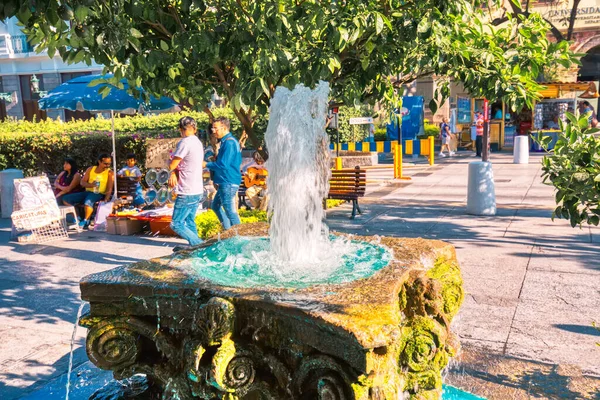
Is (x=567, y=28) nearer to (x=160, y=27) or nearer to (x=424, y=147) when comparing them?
(x=424, y=147)

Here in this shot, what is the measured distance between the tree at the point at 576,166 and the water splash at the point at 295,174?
171 centimetres

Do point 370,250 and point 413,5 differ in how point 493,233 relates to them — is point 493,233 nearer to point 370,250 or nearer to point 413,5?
point 413,5

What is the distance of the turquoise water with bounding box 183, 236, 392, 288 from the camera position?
399 cm

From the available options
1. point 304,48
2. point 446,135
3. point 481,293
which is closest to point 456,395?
point 481,293

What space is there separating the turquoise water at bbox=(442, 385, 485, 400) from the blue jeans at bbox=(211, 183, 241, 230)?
15.0 feet

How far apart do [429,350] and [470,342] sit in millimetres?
1771

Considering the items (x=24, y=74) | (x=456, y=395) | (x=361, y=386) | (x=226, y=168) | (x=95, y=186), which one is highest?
(x=24, y=74)

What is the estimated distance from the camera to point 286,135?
4.65 m

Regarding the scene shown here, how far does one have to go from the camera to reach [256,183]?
38.5ft

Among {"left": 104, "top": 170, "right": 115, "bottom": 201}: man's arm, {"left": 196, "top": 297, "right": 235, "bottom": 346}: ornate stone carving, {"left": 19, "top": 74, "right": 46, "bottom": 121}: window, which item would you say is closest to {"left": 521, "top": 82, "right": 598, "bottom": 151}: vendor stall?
{"left": 104, "top": 170, "right": 115, "bottom": 201}: man's arm

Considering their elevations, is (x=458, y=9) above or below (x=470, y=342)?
above

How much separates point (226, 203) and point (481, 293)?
3.67 meters

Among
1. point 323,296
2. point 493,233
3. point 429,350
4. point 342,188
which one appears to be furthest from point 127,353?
point 342,188

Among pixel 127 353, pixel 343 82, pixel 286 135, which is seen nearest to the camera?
pixel 127 353
